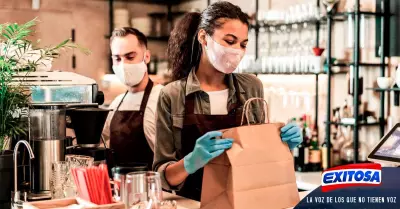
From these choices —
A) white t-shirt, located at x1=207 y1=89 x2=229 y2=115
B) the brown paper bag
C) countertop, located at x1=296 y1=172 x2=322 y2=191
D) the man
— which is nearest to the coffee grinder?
white t-shirt, located at x1=207 y1=89 x2=229 y2=115

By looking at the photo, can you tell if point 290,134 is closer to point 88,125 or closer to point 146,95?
point 88,125

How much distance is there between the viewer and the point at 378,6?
14.3ft

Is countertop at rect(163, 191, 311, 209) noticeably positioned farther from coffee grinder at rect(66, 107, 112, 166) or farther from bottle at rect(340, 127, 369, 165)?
bottle at rect(340, 127, 369, 165)

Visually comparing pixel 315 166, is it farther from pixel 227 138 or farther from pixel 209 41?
pixel 227 138

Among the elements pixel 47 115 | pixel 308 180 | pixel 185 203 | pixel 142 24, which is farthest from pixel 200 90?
pixel 142 24

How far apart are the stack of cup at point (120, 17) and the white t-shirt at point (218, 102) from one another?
4316 millimetres

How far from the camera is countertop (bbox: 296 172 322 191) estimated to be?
4.12 metres

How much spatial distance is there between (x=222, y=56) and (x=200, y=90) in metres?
0.18

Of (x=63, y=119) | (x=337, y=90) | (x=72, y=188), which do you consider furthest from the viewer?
(x=337, y=90)

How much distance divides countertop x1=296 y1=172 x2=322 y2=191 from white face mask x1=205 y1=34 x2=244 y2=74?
5.94ft

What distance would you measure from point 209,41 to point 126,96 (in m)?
1.31

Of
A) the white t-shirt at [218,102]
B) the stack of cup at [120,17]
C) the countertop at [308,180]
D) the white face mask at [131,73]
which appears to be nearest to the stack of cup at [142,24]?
the stack of cup at [120,17]

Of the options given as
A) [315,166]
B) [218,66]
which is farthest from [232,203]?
[315,166]

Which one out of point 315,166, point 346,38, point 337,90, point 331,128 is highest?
point 346,38
